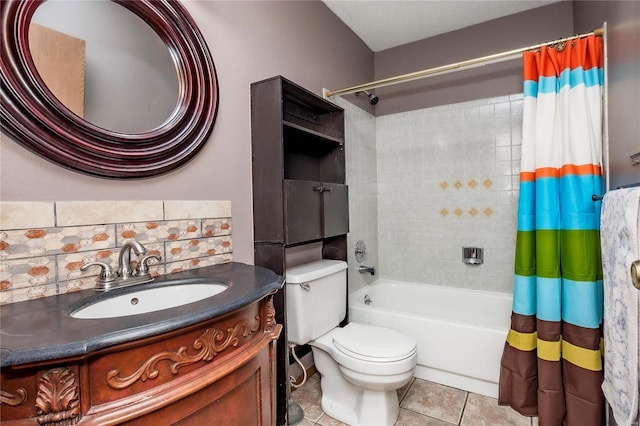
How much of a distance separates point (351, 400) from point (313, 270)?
734 millimetres

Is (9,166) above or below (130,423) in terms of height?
above

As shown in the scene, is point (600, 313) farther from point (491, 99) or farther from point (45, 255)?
point (45, 255)

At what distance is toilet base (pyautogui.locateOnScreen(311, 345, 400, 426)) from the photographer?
5.26ft

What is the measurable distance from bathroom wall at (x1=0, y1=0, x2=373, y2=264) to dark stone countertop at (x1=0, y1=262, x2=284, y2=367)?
33 centimetres

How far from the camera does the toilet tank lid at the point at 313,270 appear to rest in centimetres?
161

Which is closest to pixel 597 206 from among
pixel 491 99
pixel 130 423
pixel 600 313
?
pixel 600 313

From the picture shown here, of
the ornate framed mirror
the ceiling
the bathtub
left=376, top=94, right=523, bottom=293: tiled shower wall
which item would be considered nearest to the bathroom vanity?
the ornate framed mirror

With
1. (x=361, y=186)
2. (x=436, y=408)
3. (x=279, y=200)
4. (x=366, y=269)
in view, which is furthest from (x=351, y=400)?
(x=361, y=186)

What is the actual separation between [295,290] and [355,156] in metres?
1.35

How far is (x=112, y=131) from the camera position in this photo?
112 centimetres

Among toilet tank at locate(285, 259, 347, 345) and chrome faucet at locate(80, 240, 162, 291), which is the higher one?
chrome faucet at locate(80, 240, 162, 291)

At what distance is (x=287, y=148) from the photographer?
1.98m

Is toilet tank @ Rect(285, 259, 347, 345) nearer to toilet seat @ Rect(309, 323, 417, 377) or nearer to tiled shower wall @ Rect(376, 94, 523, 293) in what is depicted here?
toilet seat @ Rect(309, 323, 417, 377)

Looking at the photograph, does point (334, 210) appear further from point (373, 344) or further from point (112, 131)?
point (112, 131)
